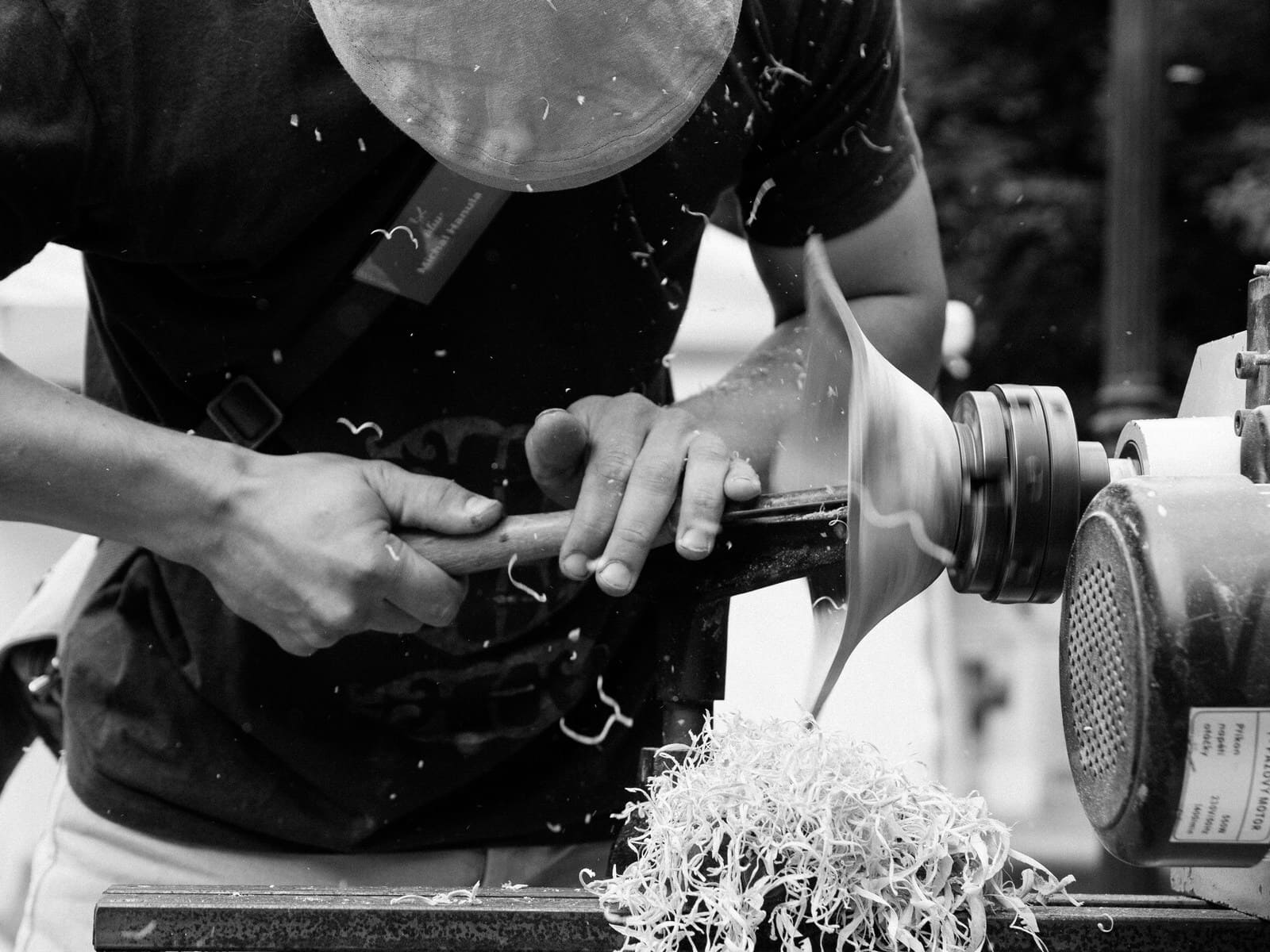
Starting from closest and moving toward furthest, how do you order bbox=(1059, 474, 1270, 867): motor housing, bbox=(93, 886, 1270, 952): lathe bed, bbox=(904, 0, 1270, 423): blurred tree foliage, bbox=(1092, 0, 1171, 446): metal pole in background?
bbox=(1059, 474, 1270, 867): motor housing, bbox=(93, 886, 1270, 952): lathe bed, bbox=(1092, 0, 1171, 446): metal pole in background, bbox=(904, 0, 1270, 423): blurred tree foliage

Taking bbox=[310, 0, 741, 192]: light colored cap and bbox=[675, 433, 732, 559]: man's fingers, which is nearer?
bbox=[310, 0, 741, 192]: light colored cap

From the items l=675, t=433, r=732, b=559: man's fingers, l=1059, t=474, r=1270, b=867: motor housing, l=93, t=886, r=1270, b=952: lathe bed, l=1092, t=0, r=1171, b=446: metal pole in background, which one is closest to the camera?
l=1059, t=474, r=1270, b=867: motor housing

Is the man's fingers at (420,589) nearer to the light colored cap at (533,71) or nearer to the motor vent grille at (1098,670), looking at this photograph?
the light colored cap at (533,71)

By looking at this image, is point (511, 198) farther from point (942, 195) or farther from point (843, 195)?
point (942, 195)

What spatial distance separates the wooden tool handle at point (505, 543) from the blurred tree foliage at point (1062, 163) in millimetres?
5570

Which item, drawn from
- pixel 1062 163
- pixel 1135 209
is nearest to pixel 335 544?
pixel 1135 209

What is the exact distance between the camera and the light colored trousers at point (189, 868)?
5.45ft

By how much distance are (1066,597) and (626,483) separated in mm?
428

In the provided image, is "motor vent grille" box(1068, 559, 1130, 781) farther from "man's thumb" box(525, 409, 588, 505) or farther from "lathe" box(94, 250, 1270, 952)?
"man's thumb" box(525, 409, 588, 505)

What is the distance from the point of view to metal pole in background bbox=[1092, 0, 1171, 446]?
11.9 feet

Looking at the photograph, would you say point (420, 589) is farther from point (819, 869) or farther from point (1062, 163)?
point (1062, 163)

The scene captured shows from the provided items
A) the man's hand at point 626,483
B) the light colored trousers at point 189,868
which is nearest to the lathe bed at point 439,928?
the man's hand at point 626,483

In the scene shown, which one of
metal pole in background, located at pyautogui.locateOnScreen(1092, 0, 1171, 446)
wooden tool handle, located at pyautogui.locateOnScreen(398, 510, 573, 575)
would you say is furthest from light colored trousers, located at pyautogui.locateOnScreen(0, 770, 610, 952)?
metal pole in background, located at pyautogui.locateOnScreen(1092, 0, 1171, 446)

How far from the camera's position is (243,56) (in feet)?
4.48
